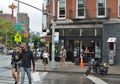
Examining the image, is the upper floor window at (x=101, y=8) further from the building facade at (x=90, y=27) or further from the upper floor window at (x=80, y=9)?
the upper floor window at (x=80, y=9)

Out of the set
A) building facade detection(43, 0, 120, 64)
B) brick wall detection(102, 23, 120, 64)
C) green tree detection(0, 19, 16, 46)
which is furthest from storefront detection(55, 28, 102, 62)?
green tree detection(0, 19, 16, 46)

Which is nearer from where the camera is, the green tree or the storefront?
the storefront

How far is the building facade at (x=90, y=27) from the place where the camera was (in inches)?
1534

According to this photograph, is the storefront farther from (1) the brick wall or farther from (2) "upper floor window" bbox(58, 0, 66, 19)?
(2) "upper floor window" bbox(58, 0, 66, 19)

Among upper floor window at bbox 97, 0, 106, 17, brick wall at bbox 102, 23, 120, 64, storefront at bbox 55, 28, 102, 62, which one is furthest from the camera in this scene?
storefront at bbox 55, 28, 102, 62

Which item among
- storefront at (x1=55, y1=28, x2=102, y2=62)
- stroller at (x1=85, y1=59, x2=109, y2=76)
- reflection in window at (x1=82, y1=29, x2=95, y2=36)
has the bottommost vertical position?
stroller at (x1=85, y1=59, x2=109, y2=76)

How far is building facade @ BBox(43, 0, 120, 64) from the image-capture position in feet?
128

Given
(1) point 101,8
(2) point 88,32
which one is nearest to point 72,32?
(2) point 88,32

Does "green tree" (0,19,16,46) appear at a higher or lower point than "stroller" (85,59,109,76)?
higher

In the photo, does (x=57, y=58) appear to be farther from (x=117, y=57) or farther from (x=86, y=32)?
(x=117, y=57)

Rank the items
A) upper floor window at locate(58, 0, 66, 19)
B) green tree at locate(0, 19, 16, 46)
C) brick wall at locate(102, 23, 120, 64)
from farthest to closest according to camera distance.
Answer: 1. green tree at locate(0, 19, 16, 46)
2. upper floor window at locate(58, 0, 66, 19)
3. brick wall at locate(102, 23, 120, 64)

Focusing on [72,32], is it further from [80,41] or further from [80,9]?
[80,9]

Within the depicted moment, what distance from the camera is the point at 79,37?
1647 inches

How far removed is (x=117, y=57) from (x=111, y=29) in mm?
2836
